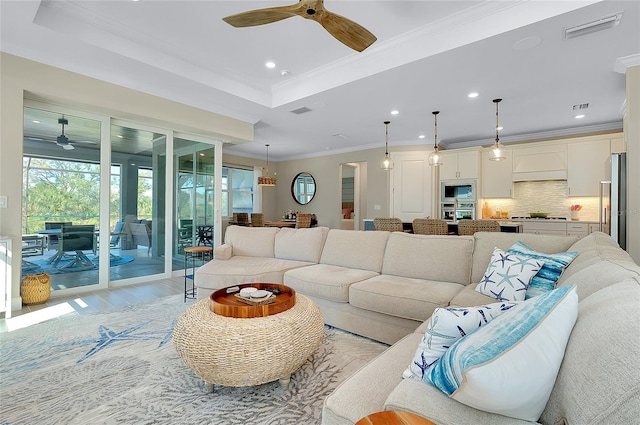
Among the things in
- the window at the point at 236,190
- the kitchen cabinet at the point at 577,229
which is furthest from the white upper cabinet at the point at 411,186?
the window at the point at 236,190

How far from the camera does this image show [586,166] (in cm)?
564

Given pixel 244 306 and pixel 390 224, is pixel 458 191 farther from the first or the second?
pixel 244 306

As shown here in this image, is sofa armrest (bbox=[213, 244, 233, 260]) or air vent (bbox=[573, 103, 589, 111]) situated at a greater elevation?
air vent (bbox=[573, 103, 589, 111])

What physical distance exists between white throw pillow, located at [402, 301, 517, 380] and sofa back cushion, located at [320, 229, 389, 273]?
2026 millimetres

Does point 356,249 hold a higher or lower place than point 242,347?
higher

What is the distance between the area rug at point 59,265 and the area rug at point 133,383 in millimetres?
1295

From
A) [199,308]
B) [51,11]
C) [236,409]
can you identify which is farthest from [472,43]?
[51,11]

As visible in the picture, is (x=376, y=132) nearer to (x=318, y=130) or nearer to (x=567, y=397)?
(x=318, y=130)

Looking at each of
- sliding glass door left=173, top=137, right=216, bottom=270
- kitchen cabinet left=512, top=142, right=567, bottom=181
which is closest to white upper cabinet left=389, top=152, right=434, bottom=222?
kitchen cabinet left=512, top=142, right=567, bottom=181

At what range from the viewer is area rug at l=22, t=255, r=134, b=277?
3.69 metres

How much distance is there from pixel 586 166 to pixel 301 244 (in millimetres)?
A: 5668

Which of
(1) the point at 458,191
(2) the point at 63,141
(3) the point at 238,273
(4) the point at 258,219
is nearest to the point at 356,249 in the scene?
(3) the point at 238,273

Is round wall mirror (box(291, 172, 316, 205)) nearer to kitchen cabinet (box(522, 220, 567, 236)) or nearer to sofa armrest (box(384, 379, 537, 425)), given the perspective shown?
kitchen cabinet (box(522, 220, 567, 236))

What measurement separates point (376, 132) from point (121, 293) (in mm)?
5361
